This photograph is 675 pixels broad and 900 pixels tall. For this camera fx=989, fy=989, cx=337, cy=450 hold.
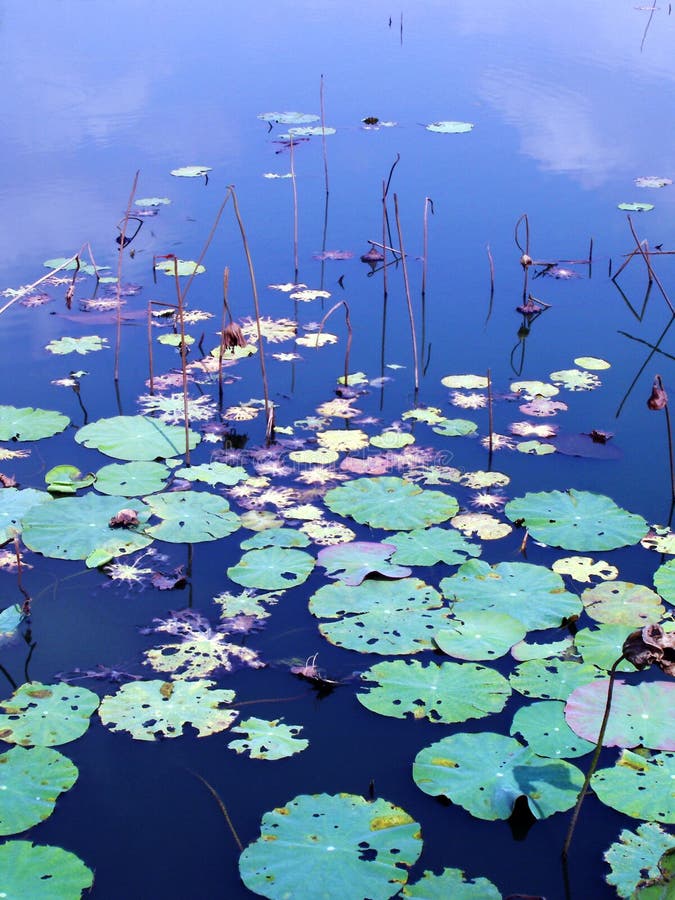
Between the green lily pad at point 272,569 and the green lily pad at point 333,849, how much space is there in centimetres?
122

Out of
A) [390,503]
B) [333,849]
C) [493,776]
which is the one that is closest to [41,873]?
[333,849]

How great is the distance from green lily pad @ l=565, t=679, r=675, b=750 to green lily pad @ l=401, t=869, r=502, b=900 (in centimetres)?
71

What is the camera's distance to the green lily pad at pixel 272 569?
13.7 ft

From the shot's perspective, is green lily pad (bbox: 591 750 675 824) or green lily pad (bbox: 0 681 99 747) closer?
green lily pad (bbox: 591 750 675 824)

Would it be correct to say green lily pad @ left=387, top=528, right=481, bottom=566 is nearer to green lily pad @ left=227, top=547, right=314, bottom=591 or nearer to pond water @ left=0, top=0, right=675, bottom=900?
pond water @ left=0, top=0, right=675, bottom=900

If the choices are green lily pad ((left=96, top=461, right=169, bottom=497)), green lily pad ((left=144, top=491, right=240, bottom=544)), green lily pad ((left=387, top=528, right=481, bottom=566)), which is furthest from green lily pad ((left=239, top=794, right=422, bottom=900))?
green lily pad ((left=96, top=461, right=169, bottom=497))

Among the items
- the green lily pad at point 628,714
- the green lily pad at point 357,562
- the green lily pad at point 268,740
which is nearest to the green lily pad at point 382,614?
the green lily pad at point 357,562

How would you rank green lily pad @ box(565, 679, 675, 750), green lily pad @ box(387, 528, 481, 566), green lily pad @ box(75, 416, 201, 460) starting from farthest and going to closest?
green lily pad @ box(75, 416, 201, 460), green lily pad @ box(387, 528, 481, 566), green lily pad @ box(565, 679, 675, 750)

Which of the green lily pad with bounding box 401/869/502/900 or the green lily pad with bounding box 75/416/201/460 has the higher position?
the green lily pad with bounding box 75/416/201/460

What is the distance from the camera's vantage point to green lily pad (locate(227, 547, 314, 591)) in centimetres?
418

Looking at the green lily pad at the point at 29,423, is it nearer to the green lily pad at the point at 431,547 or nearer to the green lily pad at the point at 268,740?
the green lily pad at the point at 431,547

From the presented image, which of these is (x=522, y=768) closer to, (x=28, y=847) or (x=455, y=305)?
(x=28, y=847)

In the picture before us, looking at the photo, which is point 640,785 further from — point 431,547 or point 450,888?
point 431,547

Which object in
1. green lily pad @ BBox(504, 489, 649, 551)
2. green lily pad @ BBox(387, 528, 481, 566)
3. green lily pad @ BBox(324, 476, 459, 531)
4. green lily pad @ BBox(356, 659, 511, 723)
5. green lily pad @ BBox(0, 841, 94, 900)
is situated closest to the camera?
green lily pad @ BBox(0, 841, 94, 900)
